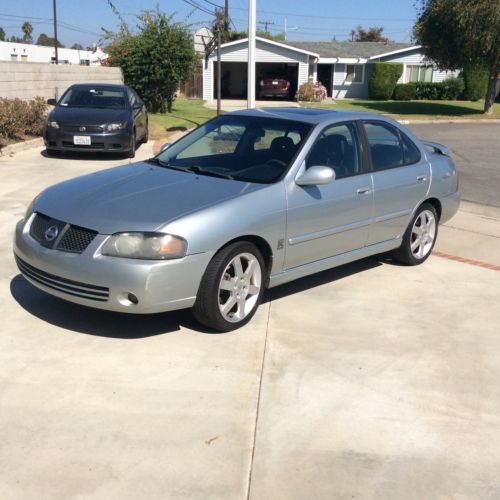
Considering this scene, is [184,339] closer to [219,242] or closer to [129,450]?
[219,242]

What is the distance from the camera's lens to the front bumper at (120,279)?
4.43 meters

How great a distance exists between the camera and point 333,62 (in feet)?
148

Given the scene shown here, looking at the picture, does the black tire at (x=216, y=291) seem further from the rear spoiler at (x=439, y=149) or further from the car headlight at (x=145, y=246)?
the rear spoiler at (x=439, y=149)

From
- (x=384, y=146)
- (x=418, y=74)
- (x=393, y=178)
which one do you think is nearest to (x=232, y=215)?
(x=393, y=178)

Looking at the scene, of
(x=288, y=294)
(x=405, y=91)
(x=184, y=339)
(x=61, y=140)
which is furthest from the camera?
(x=405, y=91)

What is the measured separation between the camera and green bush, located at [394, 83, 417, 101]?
140ft

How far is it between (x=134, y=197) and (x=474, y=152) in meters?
15.4

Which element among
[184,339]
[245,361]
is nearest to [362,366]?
[245,361]

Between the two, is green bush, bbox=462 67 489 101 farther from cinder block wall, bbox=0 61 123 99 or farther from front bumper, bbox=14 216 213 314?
front bumper, bbox=14 216 213 314

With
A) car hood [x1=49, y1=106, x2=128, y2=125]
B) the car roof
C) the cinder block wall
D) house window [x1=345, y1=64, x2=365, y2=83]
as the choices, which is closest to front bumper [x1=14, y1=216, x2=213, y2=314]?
the car roof

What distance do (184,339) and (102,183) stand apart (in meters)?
1.43

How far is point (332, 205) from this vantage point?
5629mm

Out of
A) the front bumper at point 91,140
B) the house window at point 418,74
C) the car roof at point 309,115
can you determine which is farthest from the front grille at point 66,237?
the house window at point 418,74

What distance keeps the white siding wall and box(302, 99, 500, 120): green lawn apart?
641cm
